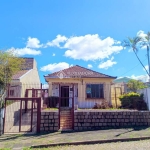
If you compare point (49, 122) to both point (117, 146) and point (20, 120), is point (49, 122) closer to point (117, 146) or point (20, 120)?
point (20, 120)

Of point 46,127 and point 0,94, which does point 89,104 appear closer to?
point 46,127

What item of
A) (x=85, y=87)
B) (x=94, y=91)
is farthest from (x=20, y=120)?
(x=94, y=91)

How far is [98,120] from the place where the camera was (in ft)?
33.6

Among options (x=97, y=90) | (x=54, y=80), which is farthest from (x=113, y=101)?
(x=54, y=80)

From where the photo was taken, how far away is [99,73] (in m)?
19.7

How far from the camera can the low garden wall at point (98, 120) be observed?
389 inches

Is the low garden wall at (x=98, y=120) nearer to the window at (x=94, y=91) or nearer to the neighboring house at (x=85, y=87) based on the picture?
the neighboring house at (x=85, y=87)

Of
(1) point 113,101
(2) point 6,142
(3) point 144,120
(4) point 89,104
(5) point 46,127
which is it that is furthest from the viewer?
(1) point 113,101

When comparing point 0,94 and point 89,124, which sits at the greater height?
point 0,94

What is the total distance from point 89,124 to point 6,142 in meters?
4.47

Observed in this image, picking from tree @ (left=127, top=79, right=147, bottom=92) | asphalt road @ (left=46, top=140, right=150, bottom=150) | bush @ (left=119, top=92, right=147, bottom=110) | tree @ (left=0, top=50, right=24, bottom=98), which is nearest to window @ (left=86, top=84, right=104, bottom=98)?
bush @ (left=119, top=92, right=147, bottom=110)

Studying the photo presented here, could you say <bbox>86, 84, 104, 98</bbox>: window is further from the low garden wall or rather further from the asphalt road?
the asphalt road

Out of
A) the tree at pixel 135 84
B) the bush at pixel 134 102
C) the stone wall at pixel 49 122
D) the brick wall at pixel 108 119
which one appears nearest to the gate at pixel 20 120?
the stone wall at pixel 49 122

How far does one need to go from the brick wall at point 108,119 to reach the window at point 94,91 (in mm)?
7979
